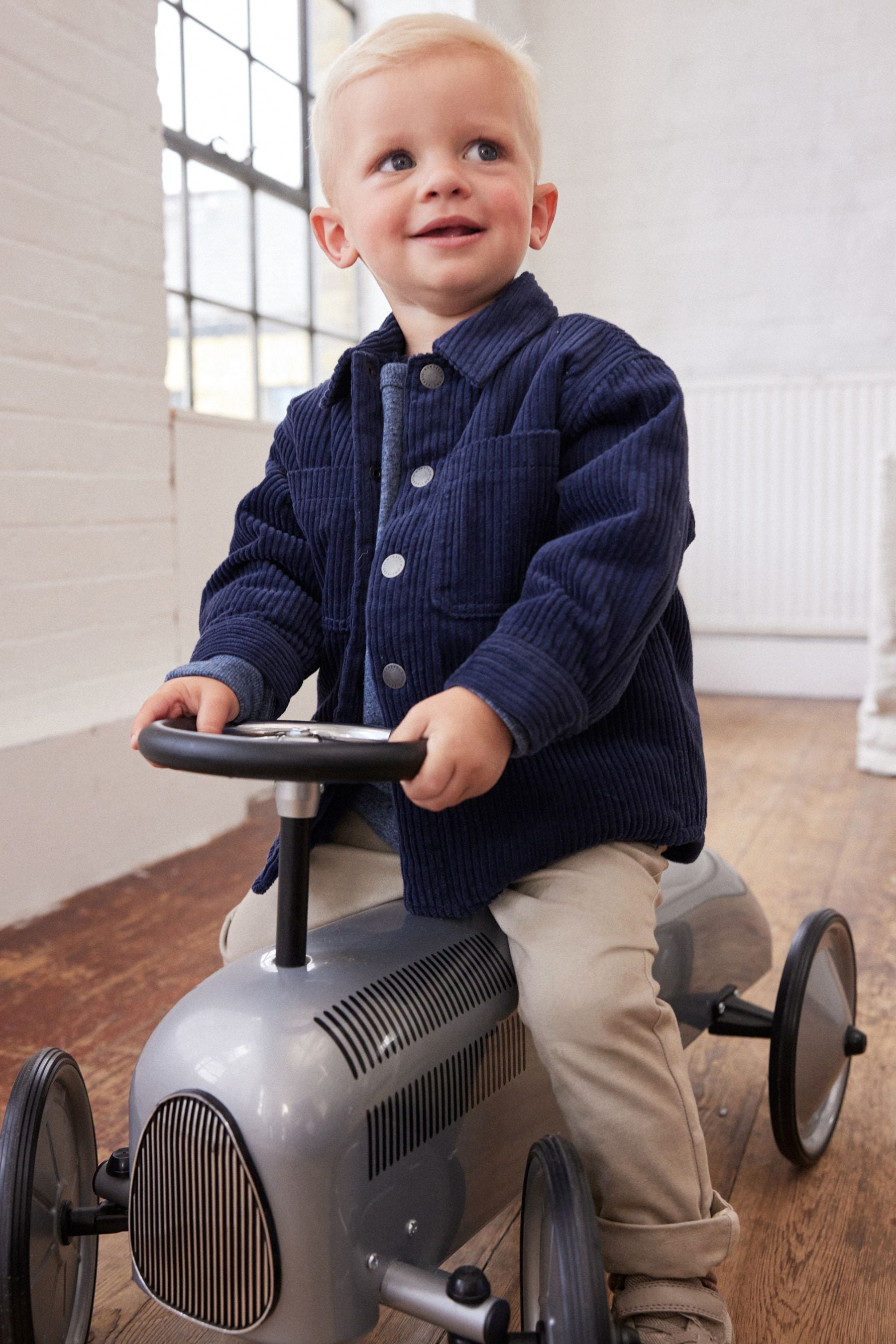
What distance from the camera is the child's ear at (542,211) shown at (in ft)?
3.09

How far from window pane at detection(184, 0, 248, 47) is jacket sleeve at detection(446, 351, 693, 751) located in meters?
2.27

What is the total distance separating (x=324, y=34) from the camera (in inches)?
126

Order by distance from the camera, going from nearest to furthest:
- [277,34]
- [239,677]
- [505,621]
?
[505,621]
[239,677]
[277,34]

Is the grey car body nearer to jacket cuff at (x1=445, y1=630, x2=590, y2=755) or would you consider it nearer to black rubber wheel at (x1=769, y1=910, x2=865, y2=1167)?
jacket cuff at (x1=445, y1=630, x2=590, y2=755)

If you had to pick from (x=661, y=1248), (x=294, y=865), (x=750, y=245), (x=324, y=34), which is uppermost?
(x=324, y=34)

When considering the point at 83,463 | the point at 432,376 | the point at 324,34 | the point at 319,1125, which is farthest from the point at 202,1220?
the point at 324,34

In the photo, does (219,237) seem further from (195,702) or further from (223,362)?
(195,702)

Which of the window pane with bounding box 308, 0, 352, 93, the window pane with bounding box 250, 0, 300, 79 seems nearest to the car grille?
the window pane with bounding box 250, 0, 300, 79

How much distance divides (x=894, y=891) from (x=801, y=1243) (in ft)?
3.19

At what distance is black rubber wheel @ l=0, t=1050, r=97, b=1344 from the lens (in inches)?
27.4

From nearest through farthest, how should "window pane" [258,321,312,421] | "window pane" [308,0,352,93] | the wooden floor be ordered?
1. the wooden floor
2. "window pane" [258,321,312,421]
3. "window pane" [308,0,352,93]

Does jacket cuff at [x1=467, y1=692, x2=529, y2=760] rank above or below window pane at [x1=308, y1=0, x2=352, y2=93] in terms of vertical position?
below

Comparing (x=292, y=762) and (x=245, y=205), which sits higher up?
(x=245, y=205)

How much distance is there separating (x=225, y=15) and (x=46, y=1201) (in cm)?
272
